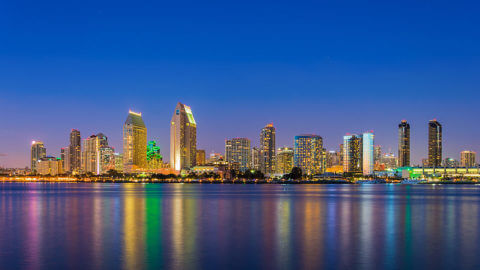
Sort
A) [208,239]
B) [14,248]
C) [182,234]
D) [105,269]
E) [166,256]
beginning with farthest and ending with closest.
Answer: [182,234] < [208,239] < [14,248] < [166,256] < [105,269]

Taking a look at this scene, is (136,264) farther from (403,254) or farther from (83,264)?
(403,254)

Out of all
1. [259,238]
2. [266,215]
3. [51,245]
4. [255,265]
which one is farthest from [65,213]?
[255,265]

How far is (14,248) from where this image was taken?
→ 95.8 ft

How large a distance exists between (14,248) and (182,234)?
1139cm

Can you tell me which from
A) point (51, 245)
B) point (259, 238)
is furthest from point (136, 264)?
point (259, 238)

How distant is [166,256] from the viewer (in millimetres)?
26500

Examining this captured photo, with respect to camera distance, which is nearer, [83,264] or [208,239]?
[83,264]

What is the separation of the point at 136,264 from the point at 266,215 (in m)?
29.5

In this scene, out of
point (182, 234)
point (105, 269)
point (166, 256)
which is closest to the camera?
point (105, 269)

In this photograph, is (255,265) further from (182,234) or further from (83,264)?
(182,234)

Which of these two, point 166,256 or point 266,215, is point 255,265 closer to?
point 166,256

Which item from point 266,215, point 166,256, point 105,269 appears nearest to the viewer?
point 105,269

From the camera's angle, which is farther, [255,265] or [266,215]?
[266,215]

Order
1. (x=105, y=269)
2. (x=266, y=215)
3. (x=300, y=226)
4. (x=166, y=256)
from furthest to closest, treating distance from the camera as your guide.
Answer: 1. (x=266, y=215)
2. (x=300, y=226)
3. (x=166, y=256)
4. (x=105, y=269)
